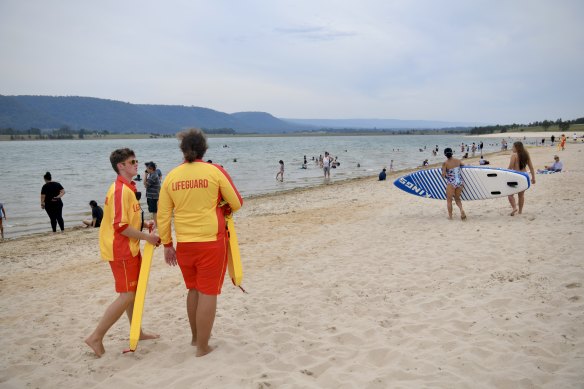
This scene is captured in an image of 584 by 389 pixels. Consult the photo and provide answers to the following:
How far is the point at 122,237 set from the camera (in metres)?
3.83

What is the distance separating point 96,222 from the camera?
13781mm

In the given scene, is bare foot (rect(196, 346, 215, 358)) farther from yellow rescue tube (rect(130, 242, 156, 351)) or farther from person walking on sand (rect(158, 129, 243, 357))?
yellow rescue tube (rect(130, 242, 156, 351))

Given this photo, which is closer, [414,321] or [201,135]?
A: [201,135]

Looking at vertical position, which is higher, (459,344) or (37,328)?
(459,344)

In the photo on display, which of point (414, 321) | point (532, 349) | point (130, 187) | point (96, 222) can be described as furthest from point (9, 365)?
point (96, 222)

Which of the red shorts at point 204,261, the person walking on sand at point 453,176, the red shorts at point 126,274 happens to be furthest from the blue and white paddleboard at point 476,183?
the red shorts at point 126,274

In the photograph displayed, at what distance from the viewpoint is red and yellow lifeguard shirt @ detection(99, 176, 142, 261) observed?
3771 millimetres

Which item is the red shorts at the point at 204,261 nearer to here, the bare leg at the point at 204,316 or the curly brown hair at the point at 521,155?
the bare leg at the point at 204,316

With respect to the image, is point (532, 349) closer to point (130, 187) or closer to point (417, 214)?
point (130, 187)

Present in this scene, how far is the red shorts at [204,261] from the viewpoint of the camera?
3.53 m

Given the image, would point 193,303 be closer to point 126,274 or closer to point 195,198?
point 126,274


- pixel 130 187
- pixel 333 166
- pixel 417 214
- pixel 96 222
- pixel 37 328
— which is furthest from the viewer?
pixel 333 166

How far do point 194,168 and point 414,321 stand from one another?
2.85 m

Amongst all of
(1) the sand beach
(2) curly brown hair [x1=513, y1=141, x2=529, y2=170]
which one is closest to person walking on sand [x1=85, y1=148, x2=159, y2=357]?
(1) the sand beach
